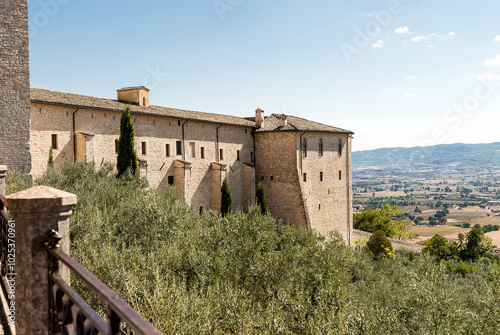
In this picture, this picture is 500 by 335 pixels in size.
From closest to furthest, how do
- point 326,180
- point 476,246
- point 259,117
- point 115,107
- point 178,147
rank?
point 115,107
point 178,147
point 259,117
point 326,180
point 476,246

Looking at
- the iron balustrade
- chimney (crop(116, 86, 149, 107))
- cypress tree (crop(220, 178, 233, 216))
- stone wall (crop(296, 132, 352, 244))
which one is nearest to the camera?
the iron balustrade

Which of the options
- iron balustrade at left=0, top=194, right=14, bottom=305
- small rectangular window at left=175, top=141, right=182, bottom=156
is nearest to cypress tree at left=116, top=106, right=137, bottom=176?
small rectangular window at left=175, top=141, right=182, bottom=156

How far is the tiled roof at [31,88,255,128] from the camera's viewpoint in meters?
18.7

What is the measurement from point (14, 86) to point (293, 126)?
1850 cm

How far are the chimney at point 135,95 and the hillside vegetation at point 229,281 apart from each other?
8.86 meters

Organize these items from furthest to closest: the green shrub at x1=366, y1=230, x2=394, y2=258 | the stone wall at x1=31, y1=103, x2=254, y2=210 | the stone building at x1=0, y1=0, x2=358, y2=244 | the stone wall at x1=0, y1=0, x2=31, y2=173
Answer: the green shrub at x1=366, y1=230, x2=394, y2=258, the stone wall at x1=31, y1=103, x2=254, y2=210, the stone building at x1=0, y1=0, x2=358, y2=244, the stone wall at x1=0, y1=0, x2=31, y2=173

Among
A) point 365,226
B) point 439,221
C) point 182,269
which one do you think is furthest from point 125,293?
point 439,221

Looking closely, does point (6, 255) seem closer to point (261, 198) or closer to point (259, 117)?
point (261, 198)

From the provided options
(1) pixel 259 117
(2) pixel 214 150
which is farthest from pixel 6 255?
(1) pixel 259 117

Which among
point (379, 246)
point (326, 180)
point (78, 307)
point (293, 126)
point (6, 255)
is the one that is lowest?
point (379, 246)

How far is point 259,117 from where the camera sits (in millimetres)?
30984

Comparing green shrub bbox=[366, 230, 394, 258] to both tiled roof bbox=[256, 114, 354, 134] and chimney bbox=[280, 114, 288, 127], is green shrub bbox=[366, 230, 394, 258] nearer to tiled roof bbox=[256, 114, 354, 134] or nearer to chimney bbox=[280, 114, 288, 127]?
tiled roof bbox=[256, 114, 354, 134]

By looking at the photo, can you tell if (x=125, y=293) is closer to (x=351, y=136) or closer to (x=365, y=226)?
(x=351, y=136)

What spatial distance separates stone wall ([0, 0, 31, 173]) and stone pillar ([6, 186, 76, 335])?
15616 millimetres
